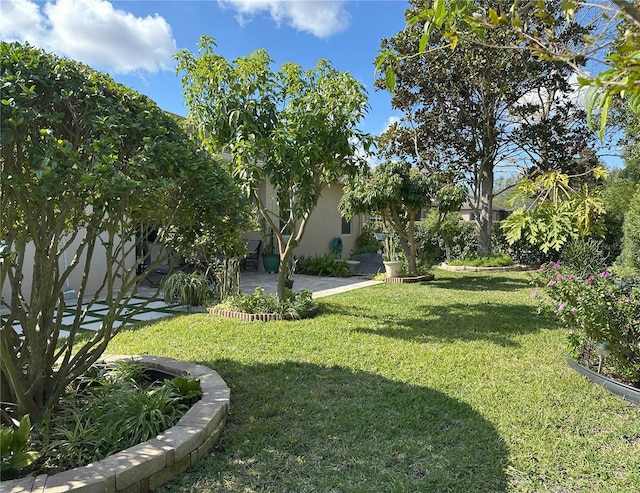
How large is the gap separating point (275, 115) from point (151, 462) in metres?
5.16

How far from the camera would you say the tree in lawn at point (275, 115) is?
20.0 feet

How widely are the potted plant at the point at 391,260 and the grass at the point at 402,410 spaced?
5369 millimetres

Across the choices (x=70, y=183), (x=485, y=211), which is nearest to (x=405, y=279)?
(x=485, y=211)

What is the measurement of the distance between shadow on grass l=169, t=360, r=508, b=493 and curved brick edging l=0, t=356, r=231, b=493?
0.34 ft

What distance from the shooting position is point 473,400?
375 cm

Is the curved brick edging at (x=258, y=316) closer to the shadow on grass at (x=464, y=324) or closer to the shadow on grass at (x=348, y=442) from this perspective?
the shadow on grass at (x=464, y=324)

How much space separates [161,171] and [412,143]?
14.6m

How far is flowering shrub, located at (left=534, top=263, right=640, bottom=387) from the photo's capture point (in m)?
4.06

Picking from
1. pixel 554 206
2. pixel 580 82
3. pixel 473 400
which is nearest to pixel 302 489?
pixel 473 400

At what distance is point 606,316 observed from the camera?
13.3 feet

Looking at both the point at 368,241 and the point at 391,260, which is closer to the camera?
the point at 391,260

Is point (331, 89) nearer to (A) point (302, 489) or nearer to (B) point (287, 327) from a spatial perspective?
(B) point (287, 327)

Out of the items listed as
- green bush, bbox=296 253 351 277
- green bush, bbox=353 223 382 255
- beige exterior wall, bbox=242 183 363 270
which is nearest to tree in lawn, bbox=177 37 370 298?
green bush, bbox=296 253 351 277

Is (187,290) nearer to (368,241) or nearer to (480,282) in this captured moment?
(480,282)
